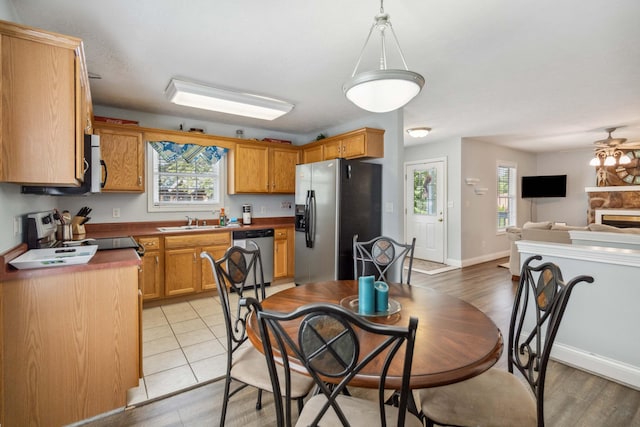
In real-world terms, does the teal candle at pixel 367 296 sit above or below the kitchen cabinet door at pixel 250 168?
below

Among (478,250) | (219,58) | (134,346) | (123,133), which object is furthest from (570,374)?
(123,133)

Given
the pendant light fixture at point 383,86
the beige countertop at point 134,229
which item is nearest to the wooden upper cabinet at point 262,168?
the beige countertop at point 134,229

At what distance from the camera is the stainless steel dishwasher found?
420cm

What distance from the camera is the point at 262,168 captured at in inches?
184

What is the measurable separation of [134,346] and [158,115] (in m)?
3.29

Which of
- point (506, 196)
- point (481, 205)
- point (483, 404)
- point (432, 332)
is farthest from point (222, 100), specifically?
point (506, 196)

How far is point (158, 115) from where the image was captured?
4172 mm

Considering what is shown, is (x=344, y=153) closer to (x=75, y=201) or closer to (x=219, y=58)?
(x=219, y=58)

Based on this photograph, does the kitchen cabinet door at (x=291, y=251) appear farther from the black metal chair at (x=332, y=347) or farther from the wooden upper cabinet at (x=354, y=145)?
the black metal chair at (x=332, y=347)

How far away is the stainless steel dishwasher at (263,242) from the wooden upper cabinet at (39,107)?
252 centimetres

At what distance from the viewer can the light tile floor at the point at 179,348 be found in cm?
215

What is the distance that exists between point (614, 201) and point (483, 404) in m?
8.10

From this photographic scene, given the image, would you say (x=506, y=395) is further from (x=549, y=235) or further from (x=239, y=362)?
(x=549, y=235)

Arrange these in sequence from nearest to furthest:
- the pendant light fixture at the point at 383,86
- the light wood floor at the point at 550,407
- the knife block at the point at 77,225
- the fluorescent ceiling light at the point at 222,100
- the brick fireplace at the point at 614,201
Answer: the pendant light fixture at the point at 383,86, the light wood floor at the point at 550,407, the fluorescent ceiling light at the point at 222,100, the knife block at the point at 77,225, the brick fireplace at the point at 614,201
